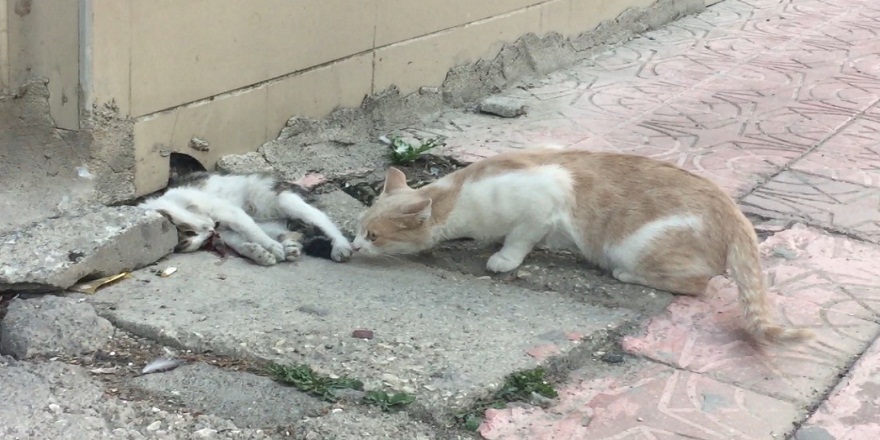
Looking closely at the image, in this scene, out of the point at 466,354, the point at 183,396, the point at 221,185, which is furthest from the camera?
the point at 221,185

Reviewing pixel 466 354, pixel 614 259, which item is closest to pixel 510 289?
pixel 614 259

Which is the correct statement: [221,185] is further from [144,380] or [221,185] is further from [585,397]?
[585,397]

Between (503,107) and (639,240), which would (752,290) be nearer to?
(639,240)

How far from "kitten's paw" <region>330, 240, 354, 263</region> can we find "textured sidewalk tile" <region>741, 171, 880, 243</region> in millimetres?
1980

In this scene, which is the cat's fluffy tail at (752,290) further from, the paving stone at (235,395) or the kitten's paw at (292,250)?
the kitten's paw at (292,250)

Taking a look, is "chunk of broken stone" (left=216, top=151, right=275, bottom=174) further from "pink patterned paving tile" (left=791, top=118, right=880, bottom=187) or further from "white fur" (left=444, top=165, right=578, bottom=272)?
"pink patterned paving tile" (left=791, top=118, right=880, bottom=187)

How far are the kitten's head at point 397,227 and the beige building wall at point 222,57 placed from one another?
1121mm

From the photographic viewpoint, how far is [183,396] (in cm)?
335

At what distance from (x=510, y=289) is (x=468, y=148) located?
71.5 inches

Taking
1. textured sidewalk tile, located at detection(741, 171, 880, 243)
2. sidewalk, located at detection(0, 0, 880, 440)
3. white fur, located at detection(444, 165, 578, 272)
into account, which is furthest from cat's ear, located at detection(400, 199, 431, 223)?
textured sidewalk tile, located at detection(741, 171, 880, 243)

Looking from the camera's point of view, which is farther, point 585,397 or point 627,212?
point 627,212

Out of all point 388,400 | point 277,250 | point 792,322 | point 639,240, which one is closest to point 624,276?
point 639,240

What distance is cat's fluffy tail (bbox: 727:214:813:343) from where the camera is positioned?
12.3ft

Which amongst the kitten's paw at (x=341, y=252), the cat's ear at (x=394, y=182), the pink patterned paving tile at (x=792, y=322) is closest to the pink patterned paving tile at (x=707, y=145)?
the pink patterned paving tile at (x=792, y=322)
